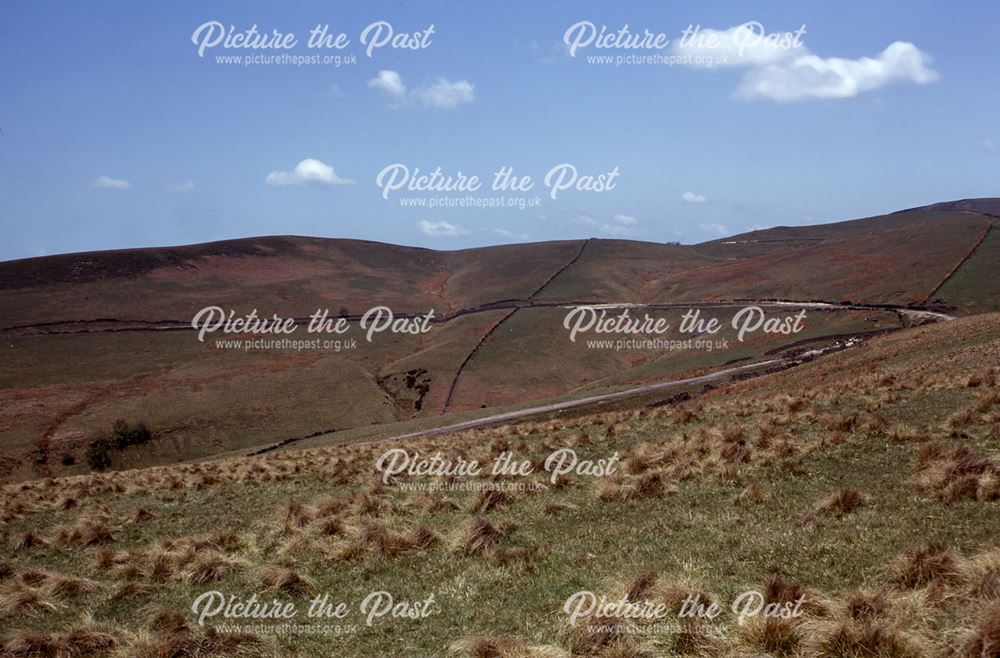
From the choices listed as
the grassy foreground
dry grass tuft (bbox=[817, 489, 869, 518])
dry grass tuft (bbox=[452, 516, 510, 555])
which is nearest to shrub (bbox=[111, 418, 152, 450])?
the grassy foreground

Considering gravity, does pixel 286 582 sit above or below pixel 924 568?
below

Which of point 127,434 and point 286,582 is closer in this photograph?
point 286,582

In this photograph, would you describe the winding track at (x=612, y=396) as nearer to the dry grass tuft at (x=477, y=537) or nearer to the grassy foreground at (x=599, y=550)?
the grassy foreground at (x=599, y=550)

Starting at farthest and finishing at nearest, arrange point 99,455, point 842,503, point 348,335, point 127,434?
point 348,335 < point 127,434 < point 99,455 < point 842,503

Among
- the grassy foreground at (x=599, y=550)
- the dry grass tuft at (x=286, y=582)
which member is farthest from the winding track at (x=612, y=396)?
the dry grass tuft at (x=286, y=582)

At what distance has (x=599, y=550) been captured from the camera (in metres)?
10.8

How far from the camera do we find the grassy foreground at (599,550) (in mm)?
7270

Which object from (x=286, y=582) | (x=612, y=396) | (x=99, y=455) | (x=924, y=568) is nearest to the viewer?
(x=924, y=568)

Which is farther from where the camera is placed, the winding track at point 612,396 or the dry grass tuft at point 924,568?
the winding track at point 612,396

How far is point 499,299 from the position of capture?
113m

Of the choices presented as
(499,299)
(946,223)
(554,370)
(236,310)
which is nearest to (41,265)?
(236,310)

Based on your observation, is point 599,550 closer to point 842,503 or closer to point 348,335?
point 842,503

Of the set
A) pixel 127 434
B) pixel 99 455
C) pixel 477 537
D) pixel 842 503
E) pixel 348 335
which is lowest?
pixel 99 455

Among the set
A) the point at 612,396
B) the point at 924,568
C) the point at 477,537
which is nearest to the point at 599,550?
the point at 477,537
